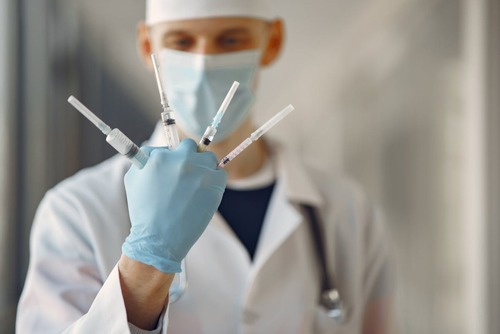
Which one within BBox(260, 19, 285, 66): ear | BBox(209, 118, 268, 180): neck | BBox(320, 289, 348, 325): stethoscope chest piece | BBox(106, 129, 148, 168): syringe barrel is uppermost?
BBox(260, 19, 285, 66): ear

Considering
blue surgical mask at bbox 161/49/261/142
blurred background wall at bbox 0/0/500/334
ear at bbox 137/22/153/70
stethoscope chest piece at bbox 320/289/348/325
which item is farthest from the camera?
blurred background wall at bbox 0/0/500/334

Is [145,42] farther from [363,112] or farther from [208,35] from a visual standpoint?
[363,112]

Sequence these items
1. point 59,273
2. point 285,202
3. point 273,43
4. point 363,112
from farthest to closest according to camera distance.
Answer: point 363,112, point 273,43, point 285,202, point 59,273

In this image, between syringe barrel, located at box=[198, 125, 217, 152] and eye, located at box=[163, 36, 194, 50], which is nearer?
syringe barrel, located at box=[198, 125, 217, 152]

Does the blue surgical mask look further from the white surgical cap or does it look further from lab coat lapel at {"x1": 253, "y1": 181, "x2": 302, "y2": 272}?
lab coat lapel at {"x1": 253, "y1": 181, "x2": 302, "y2": 272}

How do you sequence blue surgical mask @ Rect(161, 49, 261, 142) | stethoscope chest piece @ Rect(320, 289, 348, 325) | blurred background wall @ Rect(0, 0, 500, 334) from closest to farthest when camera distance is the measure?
blue surgical mask @ Rect(161, 49, 261, 142), stethoscope chest piece @ Rect(320, 289, 348, 325), blurred background wall @ Rect(0, 0, 500, 334)

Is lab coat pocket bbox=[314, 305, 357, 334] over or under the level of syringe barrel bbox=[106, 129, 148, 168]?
under

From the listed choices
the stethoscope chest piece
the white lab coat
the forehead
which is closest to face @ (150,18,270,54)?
the forehead

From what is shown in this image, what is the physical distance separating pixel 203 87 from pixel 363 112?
1.69 meters

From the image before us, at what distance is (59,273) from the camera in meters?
1.35

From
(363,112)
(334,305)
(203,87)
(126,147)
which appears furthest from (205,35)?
(363,112)

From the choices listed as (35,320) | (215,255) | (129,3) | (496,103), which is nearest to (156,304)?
(35,320)

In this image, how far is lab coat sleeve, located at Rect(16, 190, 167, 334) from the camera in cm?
129

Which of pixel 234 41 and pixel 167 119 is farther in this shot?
pixel 234 41
